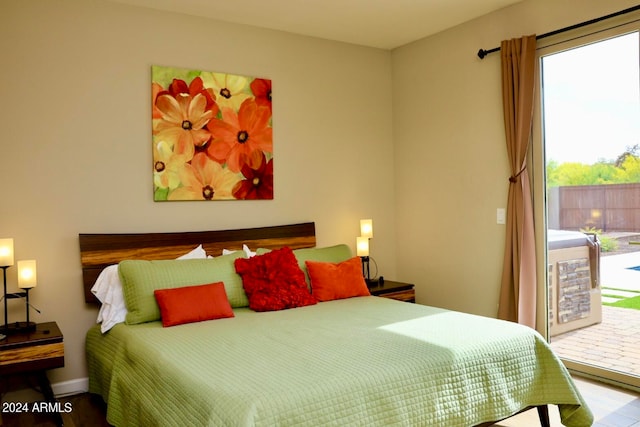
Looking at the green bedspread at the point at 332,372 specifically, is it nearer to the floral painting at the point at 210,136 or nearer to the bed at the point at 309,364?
the bed at the point at 309,364

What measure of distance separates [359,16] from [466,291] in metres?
2.39

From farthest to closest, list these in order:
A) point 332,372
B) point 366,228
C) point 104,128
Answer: point 366,228
point 104,128
point 332,372

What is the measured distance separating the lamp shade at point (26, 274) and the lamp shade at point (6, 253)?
6 centimetres

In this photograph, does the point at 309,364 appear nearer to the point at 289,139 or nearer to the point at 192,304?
the point at 192,304

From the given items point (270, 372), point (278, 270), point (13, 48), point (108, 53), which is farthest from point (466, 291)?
point (13, 48)

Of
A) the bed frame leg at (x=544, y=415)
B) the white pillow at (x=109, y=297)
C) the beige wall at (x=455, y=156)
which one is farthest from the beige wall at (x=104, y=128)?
the bed frame leg at (x=544, y=415)

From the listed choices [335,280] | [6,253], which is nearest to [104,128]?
[6,253]

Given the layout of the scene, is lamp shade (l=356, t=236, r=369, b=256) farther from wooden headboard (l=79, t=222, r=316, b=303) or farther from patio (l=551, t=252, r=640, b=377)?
patio (l=551, t=252, r=640, b=377)

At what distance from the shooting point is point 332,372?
2211mm

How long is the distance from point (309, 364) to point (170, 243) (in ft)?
6.29

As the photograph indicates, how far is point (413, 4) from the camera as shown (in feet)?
12.9

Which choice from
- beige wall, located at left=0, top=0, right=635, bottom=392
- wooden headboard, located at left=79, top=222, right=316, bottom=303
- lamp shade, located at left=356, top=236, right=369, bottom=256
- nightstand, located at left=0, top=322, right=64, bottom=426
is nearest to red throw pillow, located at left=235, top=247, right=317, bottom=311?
wooden headboard, located at left=79, top=222, right=316, bottom=303

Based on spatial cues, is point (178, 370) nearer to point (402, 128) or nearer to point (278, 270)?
point (278, 270)

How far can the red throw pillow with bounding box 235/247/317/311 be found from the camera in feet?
11.5
